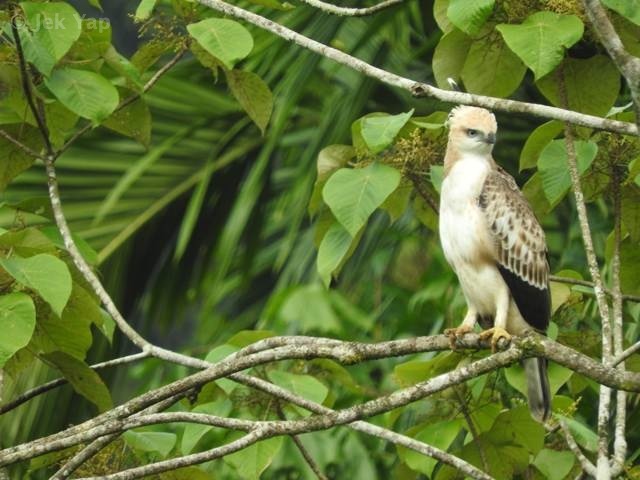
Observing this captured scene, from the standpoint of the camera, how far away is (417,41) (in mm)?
7055

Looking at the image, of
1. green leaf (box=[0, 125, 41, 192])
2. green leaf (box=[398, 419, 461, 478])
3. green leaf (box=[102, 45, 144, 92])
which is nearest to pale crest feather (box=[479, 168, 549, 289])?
green leaf (box=[398, 419, 461, 478])

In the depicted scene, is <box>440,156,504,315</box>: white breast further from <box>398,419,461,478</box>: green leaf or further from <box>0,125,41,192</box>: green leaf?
<box>0,125,41,192</box>: green leaf

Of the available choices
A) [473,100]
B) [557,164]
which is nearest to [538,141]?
[557,164]

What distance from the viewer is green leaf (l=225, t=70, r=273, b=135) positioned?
13.4 feet

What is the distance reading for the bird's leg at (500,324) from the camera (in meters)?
3.82

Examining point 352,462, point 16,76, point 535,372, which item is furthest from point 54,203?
point 352,462

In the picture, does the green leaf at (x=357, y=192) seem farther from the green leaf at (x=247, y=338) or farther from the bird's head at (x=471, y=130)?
the bird's head at (x=471, y=130)

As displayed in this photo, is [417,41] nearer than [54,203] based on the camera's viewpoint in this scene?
No

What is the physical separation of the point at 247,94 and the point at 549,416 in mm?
1164

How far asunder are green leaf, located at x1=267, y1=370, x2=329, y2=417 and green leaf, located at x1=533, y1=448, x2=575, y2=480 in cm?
57

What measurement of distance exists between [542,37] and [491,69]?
38 cm

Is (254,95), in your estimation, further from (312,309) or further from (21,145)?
(312,309)

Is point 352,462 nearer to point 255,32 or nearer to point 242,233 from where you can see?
point 242,233

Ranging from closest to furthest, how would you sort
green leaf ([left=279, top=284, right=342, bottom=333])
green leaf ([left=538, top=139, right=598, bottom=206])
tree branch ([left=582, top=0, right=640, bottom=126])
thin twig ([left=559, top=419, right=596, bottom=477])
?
1. tree branch ([left=582, top=0, right=640, bottom=126])
2. thin twig ([left=559, top=419, right=596, bottom=477])
3. green leaf ([left=538, top=139, right=598, bottom=206])
4. green leaf ([left=279, top=284, right=342, bottom=333])
